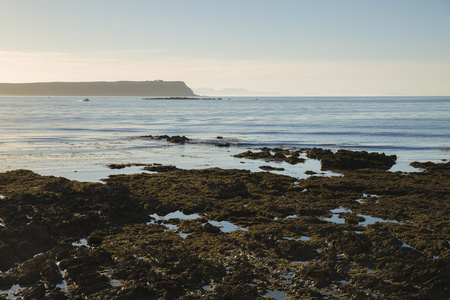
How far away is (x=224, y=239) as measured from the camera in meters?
10.8

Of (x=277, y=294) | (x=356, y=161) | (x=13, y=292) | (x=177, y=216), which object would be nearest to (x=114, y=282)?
(x=13, y=292)

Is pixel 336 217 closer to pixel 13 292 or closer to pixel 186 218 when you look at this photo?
pixel 186 218

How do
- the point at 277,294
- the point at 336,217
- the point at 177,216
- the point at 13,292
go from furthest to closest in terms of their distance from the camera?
the point at 177,216, the point at 336,217, the point at 13,292, the point at 277,294

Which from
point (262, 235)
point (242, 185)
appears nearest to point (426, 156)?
point (242, 185)

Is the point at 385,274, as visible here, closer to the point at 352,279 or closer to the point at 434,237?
the point at 352,279

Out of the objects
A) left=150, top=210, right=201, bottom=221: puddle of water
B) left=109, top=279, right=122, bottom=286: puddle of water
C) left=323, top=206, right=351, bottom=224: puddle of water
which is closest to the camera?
left=109, top=279, right=122, bottom=286: puddle of water

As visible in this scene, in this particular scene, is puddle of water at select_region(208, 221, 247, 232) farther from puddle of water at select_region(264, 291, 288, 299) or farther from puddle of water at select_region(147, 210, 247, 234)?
puddle of water at select_region(264, 291, 288, 299)

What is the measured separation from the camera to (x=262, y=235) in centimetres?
1088

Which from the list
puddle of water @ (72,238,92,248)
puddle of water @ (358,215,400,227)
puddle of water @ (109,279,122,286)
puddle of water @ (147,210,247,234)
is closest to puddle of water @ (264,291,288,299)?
puddle of water @ (109,279,122,286)

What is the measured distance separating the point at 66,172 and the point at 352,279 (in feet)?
56.0

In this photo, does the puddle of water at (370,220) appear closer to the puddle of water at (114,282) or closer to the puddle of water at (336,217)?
the puddle of water at (336,217)

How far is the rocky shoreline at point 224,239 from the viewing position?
319 inches

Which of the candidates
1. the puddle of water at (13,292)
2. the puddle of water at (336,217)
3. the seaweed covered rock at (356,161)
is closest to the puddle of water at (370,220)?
the puddle of water at (336,217)

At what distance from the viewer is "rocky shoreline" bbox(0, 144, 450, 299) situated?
8.10 metres
